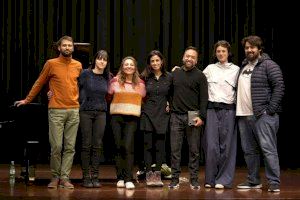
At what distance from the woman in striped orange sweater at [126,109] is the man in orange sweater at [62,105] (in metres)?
0.37

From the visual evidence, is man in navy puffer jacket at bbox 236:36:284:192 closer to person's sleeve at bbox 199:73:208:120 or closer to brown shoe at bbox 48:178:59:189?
person's sleeve at bbox 199:73:208:120

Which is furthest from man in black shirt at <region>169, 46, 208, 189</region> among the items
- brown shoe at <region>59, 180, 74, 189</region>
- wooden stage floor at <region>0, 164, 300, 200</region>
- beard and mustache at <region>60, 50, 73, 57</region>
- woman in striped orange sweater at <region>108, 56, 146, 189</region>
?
beard and mustache at <region>60, 50, 73, 57</region>

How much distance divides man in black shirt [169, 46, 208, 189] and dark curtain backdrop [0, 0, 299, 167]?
3.01 meters

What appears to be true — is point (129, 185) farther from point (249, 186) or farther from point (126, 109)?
point (249, 186)

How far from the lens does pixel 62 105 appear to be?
212 inches

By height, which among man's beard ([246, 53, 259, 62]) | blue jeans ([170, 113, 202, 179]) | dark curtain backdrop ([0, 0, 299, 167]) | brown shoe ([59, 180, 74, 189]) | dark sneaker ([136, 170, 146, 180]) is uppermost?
dark curtain backdrop ([0, 0, 299, 167])

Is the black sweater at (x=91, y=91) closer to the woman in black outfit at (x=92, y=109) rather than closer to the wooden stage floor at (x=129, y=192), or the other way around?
the woman in black outfit at (x=92, y=109)

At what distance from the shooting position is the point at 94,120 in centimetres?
548

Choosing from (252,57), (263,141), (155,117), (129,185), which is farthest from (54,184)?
(252,57)

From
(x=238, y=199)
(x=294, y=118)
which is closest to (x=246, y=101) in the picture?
(x=238, y=199)

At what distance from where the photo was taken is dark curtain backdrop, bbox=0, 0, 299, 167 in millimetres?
8469

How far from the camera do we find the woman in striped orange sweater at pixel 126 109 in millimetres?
5453

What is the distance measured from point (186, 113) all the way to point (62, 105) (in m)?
1.17

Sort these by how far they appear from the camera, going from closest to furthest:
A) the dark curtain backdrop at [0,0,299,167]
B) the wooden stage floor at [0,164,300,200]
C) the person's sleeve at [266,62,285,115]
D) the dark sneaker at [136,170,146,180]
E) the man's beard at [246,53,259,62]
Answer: the wooden stage floor at [0,164,300,200] < the person's sleeve at [266,62,285,115] < the man's beard at [246,53,259,62] < the dark sneaker at [136,170,146,180] < the dark curtain backdrop at [0,0,299,167]
